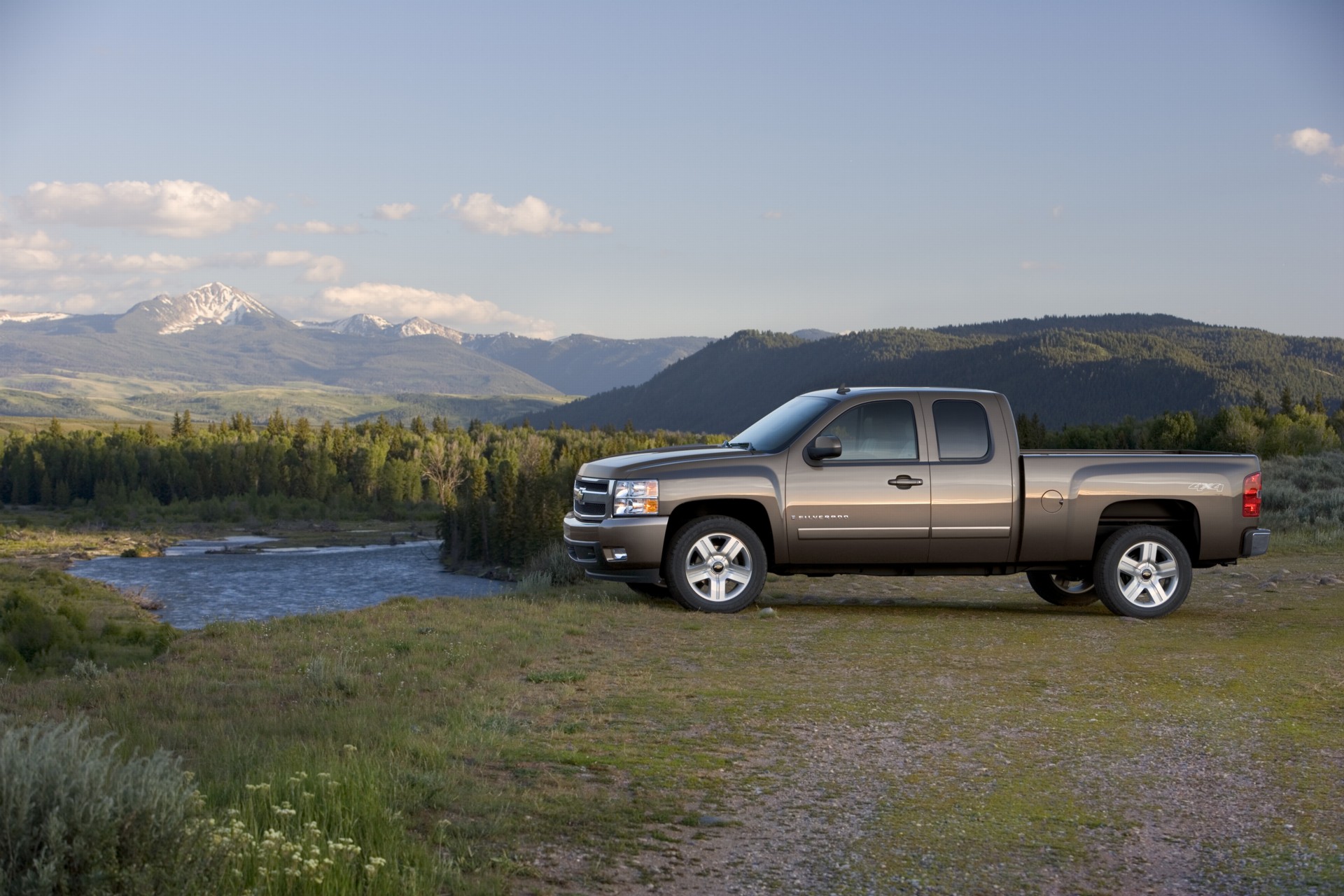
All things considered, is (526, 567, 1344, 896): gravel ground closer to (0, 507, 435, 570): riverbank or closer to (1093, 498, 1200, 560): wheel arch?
(1093, 498, 1200, 560): wheel arch

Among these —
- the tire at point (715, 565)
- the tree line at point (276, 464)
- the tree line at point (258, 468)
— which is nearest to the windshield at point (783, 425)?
the tire at point (715, 565)

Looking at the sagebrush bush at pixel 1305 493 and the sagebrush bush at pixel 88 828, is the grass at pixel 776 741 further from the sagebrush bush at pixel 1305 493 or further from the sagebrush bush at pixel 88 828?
the sagebrush bush at pixel 1305 493

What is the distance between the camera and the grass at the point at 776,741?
15.1ft

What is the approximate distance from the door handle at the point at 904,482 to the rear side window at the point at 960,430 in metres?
0.37

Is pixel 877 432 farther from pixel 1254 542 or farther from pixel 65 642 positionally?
pixel 65 642

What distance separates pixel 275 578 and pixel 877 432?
2741 inches

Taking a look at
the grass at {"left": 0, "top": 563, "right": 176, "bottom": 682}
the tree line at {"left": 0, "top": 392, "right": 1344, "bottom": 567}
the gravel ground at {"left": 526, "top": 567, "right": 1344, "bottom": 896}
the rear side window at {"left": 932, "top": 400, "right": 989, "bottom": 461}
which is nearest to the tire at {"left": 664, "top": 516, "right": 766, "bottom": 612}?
the rear side window at {"left": 932, "top": 400, "right": 989, "bottom": 461}

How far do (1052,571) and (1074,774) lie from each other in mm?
6514

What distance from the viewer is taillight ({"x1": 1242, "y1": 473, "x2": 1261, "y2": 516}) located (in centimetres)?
1141

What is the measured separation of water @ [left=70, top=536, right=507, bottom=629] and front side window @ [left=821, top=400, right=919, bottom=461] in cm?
3230

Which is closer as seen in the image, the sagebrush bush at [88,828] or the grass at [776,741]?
the sagebrush bush at [88,828]

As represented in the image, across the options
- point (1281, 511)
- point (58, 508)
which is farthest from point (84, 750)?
point (58, 508)

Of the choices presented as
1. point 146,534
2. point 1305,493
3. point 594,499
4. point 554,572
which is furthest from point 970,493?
point 146,534

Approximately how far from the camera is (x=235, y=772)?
17.1 ft
